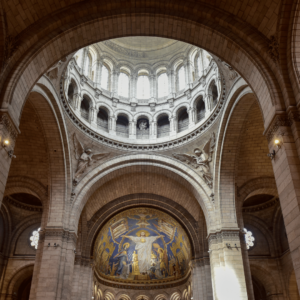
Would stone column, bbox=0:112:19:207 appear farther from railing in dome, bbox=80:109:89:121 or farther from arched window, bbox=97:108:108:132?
arched window, bbox=97:108:108:132

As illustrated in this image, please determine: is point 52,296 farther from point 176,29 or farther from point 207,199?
point 176,29

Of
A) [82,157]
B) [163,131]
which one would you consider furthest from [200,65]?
[82,157]

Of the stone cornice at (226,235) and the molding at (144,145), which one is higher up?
the molding at (144,145)

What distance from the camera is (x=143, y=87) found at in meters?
24.8

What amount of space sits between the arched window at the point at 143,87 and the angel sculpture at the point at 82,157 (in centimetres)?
656

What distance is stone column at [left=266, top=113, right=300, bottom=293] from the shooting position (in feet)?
25.7

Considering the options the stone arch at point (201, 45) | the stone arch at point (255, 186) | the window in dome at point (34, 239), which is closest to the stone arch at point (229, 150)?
the stone arch at point (255, 186)

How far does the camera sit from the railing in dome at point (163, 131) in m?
22.5

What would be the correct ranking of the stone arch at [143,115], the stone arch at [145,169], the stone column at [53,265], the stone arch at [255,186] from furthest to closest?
the stone arch at [143,115] < the stone arch at [255,186] < the stone arch at [145,169] < the stone column at [53,265]

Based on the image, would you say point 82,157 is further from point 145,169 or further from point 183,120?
point 183,120

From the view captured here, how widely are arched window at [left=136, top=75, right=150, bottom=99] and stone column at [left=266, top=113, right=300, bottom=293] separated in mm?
15883

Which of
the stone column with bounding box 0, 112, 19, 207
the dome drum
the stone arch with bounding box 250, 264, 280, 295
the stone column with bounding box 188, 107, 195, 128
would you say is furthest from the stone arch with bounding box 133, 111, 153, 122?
the stone column with bounding box 0, 112, 19, 207

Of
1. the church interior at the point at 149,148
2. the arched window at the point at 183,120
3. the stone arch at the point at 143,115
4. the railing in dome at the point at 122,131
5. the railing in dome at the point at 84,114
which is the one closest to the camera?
the church interior at the point at 149,148

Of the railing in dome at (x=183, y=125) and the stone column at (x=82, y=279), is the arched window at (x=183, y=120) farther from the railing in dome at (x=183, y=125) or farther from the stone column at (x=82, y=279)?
the stone column at (x=82, y=279)
